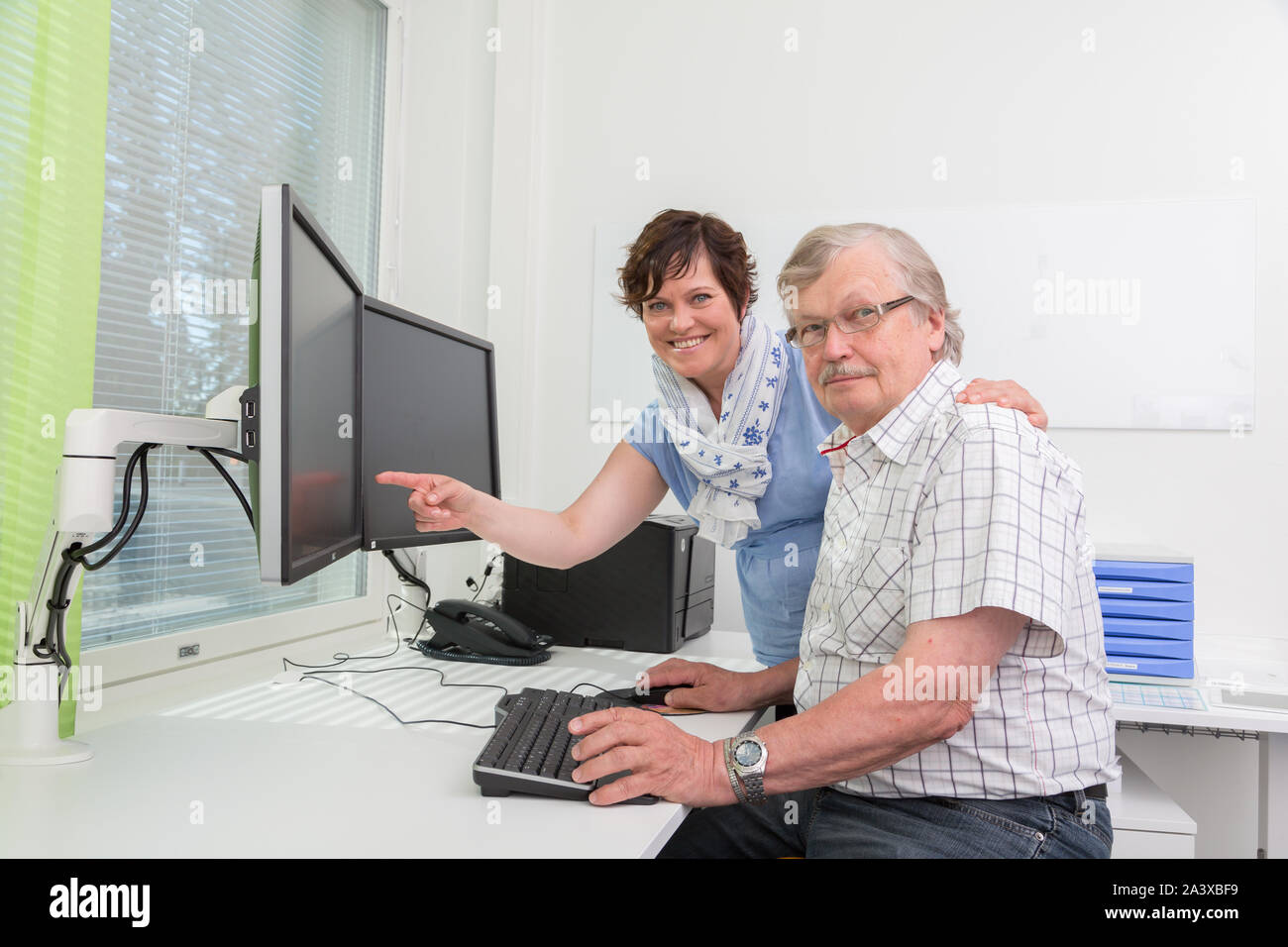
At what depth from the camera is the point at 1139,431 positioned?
238 centimetres

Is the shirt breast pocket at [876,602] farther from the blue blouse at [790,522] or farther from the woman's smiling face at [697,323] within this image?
the woman's smiling face at [697,323]

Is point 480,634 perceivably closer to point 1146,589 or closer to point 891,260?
point 891,260

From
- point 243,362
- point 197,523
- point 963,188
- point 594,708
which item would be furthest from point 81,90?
point 963,188

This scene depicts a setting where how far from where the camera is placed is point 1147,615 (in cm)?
203

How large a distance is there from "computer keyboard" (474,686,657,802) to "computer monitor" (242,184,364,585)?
308 millimetres

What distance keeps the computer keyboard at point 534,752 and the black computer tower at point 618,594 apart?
68cm

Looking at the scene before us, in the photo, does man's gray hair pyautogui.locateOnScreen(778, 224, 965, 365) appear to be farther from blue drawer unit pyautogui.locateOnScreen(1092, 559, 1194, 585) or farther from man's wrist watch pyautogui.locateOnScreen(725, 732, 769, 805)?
blue drawer unit pyautogui.locateOnScreen(1092, 559, 1194, 585)

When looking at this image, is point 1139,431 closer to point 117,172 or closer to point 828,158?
point 828,158

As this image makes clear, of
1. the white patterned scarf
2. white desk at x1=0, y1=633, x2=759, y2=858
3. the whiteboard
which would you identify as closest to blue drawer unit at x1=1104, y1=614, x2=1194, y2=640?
the whiteboard

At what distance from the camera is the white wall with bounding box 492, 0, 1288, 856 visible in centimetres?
232

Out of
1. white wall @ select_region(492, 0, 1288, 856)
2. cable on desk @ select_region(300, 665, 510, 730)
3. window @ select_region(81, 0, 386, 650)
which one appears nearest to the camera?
cable on desk @ select_region(300, 665, 510, 730)

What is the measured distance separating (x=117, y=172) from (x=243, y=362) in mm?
422

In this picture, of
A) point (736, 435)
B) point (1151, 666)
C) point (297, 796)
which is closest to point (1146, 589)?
point (1151, 666)
